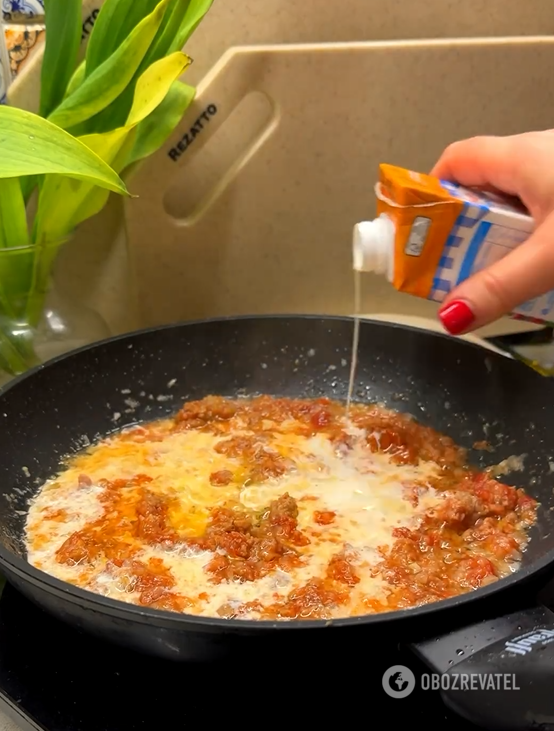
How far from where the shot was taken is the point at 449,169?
0.89 metres

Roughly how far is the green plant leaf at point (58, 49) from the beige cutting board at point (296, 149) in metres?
0.18

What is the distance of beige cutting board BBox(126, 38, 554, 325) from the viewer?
107 centimetres

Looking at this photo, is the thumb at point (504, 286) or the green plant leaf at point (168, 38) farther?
the green plant leaf at point (168, 38)

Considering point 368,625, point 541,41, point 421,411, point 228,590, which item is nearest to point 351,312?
point 421,411

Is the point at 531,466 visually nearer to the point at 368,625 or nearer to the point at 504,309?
the point at 504,309

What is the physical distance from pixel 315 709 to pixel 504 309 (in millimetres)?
412

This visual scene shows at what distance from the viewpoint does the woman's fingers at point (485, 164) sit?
0.80 meters

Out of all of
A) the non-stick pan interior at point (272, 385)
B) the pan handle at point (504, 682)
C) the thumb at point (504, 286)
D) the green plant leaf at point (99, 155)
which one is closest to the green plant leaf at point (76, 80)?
the green plant leaf at point (99, 155)

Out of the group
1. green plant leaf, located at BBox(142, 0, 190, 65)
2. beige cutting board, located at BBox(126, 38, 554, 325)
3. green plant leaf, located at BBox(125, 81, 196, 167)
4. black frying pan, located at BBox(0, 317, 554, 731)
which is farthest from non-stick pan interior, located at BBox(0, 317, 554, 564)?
green plant leaf, located at BBox(142, 0, 190, 65)

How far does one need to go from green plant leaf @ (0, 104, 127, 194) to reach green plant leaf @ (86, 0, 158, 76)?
223mm

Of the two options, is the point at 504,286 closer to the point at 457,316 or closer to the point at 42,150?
the point at 457,316

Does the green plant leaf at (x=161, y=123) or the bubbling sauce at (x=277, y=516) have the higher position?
the green plant leaf at (x=161, y=123)

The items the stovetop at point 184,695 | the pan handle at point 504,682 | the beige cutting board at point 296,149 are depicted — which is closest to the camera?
the pan handle at point 504,682

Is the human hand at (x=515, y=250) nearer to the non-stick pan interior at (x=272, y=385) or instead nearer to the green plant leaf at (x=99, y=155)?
the non-stick pan interior at (x=272, y=385)
